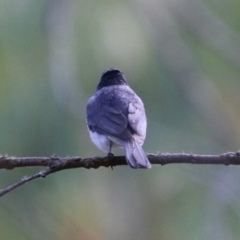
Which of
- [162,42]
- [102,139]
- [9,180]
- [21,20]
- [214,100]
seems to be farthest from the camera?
[162,42]

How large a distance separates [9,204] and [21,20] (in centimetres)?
119

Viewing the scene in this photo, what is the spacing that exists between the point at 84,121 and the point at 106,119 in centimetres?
45

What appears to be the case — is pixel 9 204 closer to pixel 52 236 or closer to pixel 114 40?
pixel 52 236

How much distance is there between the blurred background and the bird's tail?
→ 2.09 feet

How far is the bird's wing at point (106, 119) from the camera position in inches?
117

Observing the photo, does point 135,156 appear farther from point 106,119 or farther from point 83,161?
point 106,119

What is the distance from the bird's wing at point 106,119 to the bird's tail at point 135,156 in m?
0.14

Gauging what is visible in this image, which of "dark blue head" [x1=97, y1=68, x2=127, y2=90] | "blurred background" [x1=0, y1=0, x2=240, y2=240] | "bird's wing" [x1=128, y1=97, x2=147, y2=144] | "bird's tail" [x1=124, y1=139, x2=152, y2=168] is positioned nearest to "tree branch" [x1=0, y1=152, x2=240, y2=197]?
"bird's tail" [x1=124, y1=139, x2=152, y2=168]

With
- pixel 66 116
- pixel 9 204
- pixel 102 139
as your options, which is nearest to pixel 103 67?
pixel 66 116

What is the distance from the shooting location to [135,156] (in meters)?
2.44

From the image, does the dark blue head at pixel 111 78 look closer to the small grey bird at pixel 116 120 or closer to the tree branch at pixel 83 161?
the small grey bird at pixel 116 120

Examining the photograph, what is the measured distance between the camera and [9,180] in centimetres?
329

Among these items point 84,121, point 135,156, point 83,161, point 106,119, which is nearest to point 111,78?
point 84,121

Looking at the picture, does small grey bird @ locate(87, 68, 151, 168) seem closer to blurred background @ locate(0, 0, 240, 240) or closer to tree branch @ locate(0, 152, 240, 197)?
blurred background @ locate(0, 0, 240, 240)
